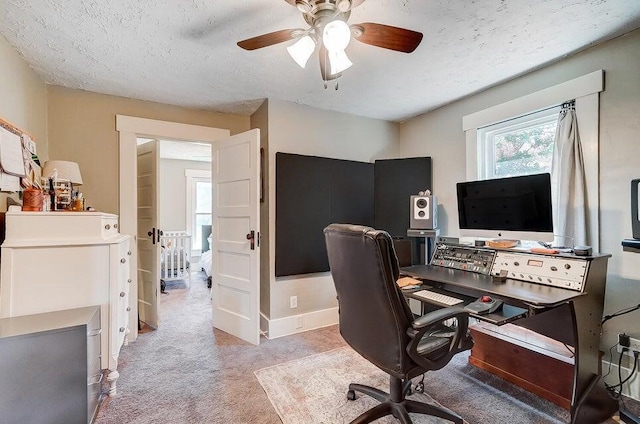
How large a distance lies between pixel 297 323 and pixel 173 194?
413 centimetres

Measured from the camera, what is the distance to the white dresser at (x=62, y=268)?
5.31 feet

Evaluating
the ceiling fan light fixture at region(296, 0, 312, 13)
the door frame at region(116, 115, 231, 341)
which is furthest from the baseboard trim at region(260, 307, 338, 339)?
the ceiling fan light fixture at region(296, 0, 312, 13)

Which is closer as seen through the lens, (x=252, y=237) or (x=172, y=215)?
(x=252, y=237)

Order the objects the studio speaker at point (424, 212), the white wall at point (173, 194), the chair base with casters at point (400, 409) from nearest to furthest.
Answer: the chair base with casters at point (400, 409) < the studio speaker at point (424, 212) < the white wall at point (173, 194)

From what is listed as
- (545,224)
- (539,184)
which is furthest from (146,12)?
(545,224)

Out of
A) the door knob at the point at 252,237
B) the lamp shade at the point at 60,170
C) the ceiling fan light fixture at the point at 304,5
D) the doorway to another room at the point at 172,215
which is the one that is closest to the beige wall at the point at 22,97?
the lamp shade at the point at 60,170

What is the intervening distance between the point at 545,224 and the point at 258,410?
6.85 ft

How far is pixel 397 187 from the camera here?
3318mm

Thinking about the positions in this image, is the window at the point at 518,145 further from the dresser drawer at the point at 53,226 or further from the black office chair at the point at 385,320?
the dresser drawer at the point at 53,226

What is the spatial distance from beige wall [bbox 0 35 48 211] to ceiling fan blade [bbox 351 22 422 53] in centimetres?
220

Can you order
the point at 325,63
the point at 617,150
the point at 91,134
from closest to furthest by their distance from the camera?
the point at 325,63 < the point at 617,150 < the point at 91,134

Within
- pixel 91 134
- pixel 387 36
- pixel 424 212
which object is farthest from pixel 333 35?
pixel 91 134

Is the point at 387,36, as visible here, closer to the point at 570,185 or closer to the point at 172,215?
the point at 570,185

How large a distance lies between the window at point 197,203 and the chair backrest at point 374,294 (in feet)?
16.8
